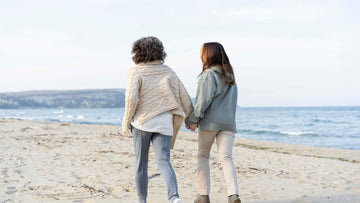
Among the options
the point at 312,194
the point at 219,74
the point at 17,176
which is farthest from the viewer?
the point at 17,176

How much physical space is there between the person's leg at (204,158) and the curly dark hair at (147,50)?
3.08 ft

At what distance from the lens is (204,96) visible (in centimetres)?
342

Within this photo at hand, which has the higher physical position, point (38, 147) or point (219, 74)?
point (219, 74)

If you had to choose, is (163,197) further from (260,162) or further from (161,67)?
(260,162)

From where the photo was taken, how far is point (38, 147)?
859 centimetres

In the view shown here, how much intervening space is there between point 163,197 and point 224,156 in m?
1.12

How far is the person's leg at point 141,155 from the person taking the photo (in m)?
3.22

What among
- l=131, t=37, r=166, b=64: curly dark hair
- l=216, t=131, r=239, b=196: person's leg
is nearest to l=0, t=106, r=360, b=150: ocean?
l=216, t=131, r=239, b=196: person's leg

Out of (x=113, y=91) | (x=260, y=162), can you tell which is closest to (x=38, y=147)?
(x=260, y=162)

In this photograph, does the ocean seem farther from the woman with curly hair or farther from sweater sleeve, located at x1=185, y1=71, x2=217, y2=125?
the woman with curly hair

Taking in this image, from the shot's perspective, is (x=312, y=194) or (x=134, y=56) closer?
(x=134, y=56)

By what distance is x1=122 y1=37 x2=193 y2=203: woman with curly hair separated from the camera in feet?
10.3

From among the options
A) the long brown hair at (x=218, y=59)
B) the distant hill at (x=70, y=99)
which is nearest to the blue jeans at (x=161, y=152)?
the long brown hair at (x=218, y=59)

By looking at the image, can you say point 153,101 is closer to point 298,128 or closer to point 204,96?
point 204,96
